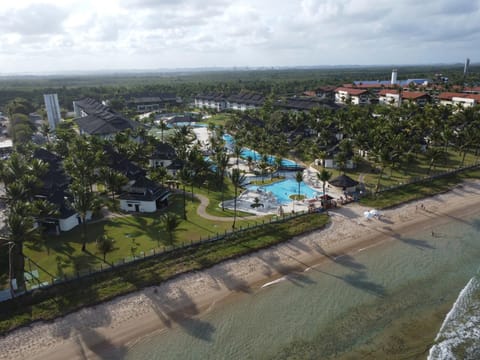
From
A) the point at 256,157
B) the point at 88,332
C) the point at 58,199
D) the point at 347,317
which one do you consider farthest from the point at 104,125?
the point at 347,317

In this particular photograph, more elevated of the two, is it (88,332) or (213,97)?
(213,97)

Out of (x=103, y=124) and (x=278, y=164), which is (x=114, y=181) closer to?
(x=278, y=164)

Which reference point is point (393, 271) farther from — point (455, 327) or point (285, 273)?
point (285, 273)

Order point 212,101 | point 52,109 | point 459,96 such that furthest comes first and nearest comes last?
point 212,101 < point 459,96 < point 52,109

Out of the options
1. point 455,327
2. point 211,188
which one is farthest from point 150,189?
point 455,327

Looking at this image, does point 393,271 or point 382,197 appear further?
point 382,197

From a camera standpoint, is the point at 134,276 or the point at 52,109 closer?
the point at 134,276
